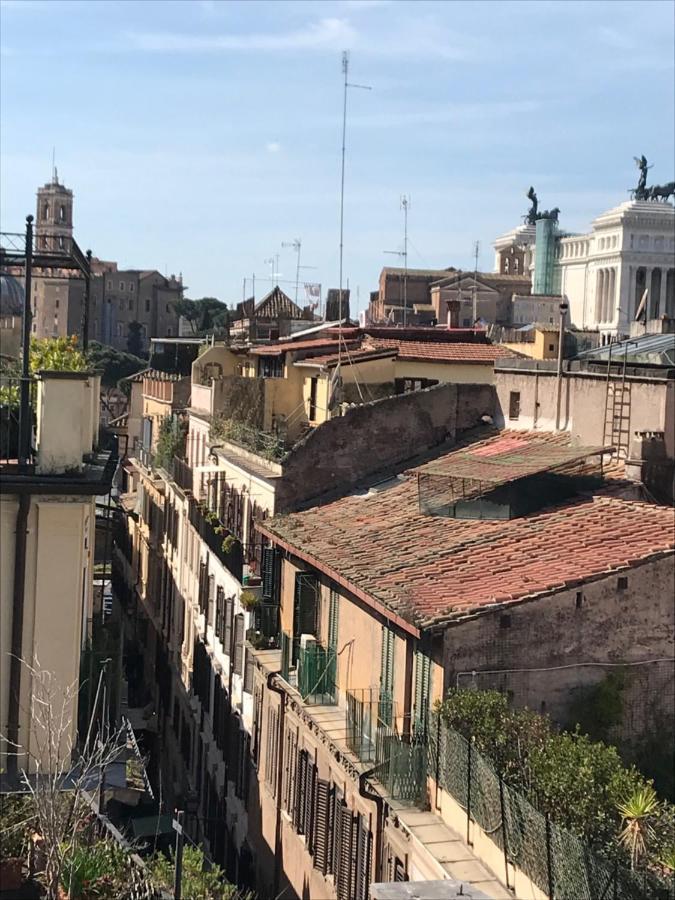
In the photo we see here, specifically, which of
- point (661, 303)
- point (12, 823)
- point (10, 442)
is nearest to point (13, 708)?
point (12, 823)

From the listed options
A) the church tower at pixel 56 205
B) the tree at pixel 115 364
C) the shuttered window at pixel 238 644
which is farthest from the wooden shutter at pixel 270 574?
the church tower at pixel 56 205

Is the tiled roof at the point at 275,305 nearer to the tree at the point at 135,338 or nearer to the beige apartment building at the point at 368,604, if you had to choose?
the beige apartment building at the point at 368,604

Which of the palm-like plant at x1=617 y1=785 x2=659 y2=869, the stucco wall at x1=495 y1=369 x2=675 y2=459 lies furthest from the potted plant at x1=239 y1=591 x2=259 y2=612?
the palm-like plant at x1=617 y1=785 x2=659 y2=869

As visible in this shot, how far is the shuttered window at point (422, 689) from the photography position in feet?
52.4

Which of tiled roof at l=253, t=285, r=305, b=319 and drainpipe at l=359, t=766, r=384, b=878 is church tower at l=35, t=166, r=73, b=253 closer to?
tiled roof at l=253, t=285, r=305, b=319

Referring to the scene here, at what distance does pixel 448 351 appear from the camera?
3250cm

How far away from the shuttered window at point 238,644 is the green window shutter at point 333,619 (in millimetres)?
5079

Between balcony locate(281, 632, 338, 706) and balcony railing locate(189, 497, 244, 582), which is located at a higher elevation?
balcony railing locate(189, 497, 244, 582)

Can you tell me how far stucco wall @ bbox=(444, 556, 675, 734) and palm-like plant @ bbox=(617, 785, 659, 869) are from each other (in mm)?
3332

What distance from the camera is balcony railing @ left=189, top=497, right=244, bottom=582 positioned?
2714 centimetres

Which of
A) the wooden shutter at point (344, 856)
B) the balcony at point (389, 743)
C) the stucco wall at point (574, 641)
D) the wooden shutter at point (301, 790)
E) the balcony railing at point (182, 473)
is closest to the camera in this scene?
the stucco wall at point (574, 641)

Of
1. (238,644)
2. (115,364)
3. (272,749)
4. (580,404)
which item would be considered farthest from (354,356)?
(115,364)

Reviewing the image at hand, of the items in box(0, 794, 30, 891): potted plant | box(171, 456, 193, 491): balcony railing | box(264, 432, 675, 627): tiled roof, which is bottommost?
box(0, 794, 30, 891): potted plant

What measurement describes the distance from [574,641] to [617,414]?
20.3 ft
